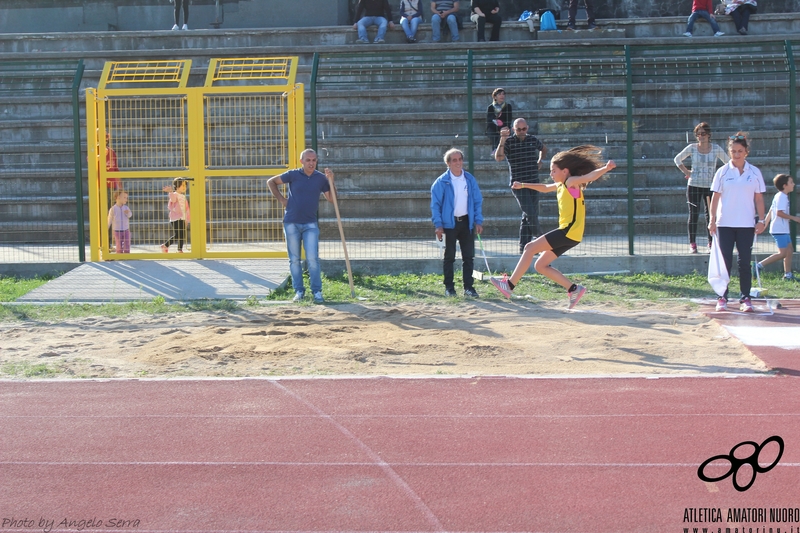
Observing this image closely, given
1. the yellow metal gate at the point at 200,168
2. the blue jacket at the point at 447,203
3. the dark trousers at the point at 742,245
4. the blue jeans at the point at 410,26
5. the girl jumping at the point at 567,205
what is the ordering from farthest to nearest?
the blue jeans at the point at 410,26 < the yellow metal gate at the point at 200,168 < the blue jacket at the point at 447,203 < the dark trousers at the point at 742,245 < the girl jumping at the point at 567,205

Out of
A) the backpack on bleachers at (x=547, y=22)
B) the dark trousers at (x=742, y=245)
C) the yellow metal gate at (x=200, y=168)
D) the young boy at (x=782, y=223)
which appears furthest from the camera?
the backpack on bleachers at (x=547, y=22)

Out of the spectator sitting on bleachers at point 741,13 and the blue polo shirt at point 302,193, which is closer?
the blue polo shirt at point 302,193

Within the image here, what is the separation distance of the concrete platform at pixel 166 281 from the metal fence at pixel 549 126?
118 inches

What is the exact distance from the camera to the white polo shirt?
10547 millimetres

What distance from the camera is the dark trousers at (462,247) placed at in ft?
39.8

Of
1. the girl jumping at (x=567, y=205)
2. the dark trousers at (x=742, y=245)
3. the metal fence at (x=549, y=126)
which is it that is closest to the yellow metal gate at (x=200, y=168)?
the metal fence at (x=549, y=126)

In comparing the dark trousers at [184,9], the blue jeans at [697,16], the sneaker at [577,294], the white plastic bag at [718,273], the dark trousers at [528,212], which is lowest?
the sneaker at [577,294]

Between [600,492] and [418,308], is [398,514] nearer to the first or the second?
[600,492]

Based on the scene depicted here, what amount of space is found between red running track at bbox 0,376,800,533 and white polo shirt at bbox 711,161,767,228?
347 cm

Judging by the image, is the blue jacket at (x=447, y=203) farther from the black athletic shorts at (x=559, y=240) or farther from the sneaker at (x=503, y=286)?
the black athletic shorts at (x=559, y=240)

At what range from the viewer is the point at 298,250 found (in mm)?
12227

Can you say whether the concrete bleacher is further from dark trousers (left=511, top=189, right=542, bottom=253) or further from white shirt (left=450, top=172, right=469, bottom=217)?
white shirt (left=450, top=172, right=469, bottom=217)

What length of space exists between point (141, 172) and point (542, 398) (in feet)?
29.9

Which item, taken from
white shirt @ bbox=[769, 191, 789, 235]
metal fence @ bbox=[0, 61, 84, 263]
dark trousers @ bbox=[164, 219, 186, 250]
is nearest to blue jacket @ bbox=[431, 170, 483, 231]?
white shirt @ bbox=[769, 191, 789, 235]
